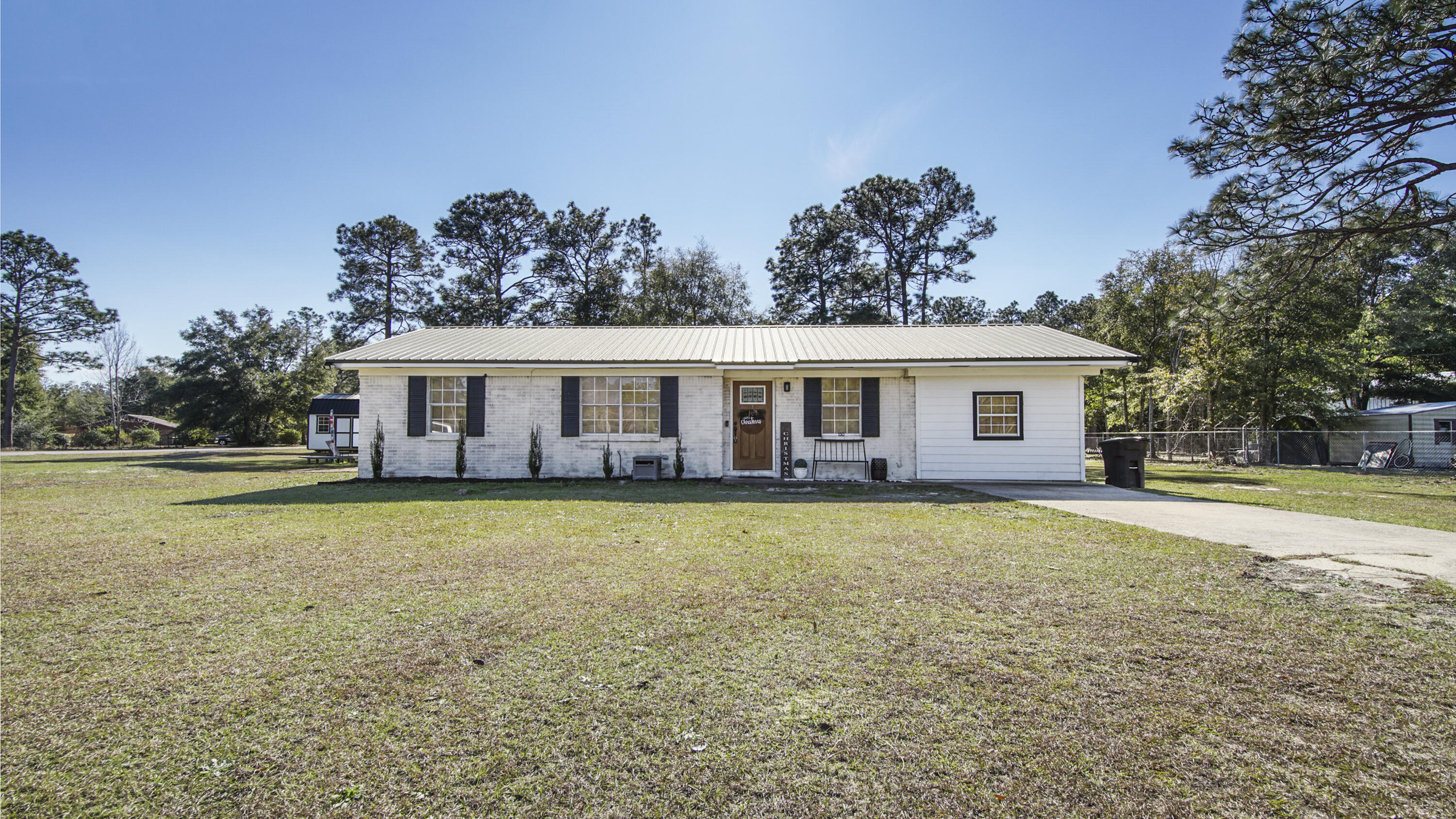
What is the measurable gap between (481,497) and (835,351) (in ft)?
26.5

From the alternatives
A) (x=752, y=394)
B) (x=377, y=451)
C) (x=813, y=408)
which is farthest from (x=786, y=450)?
(x=377, y=451)

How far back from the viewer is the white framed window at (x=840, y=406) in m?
13.0

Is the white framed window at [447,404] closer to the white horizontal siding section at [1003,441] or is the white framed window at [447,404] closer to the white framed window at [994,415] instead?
the white horizontal siding section at [1003,441]

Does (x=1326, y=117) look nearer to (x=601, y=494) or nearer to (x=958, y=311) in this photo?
(x=601, y=494)

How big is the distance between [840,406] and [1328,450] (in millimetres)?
19628

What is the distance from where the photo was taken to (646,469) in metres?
12.7

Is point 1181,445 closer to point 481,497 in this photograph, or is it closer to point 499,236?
point 481,497

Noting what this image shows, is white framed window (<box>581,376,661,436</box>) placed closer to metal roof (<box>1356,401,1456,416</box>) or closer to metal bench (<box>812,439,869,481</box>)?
metal bench (<box>812,439,869,481</box>)

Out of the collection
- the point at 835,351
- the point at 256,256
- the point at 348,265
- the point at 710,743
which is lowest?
the point at 710,743

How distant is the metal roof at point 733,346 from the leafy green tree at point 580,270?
1566 centimetres

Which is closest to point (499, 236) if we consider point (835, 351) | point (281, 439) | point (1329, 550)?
point (281, 439)

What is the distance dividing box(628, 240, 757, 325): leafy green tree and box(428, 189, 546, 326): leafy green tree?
24.4 feet

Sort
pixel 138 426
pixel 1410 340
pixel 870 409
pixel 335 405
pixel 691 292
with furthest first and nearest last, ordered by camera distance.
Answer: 1. pixel 138 426
2. pixel 691 292
3. pixel 335 405
4. pixel 1410 340
5. pixel 870 409

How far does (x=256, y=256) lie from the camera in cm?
2186
